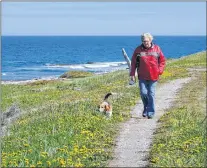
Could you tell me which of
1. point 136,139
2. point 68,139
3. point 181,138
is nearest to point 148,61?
point 136,139

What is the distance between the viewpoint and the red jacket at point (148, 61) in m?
13.6

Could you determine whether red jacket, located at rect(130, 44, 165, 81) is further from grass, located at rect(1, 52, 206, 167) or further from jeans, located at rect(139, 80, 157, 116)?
grass, located at rect(1, 52, 206, 167)

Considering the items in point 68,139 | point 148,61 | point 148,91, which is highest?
point 148,61

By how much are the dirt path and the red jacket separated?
1304mm

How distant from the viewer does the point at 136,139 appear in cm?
1199

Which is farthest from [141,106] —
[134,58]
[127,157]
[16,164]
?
[16,164]

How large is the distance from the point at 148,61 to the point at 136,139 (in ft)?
8.47

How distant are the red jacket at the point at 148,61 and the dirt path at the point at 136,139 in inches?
51.4

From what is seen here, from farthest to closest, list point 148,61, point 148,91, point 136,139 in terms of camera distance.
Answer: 1. point 148,91
2. point 148,61
3. point 136,139

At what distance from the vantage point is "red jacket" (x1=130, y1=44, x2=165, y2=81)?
13.6 metres

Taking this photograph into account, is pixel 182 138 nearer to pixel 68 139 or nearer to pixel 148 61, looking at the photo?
pixel 68 139

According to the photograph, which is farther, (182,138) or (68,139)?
(68,139)

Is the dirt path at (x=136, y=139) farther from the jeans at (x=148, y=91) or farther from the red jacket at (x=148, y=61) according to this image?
the red jacket at (x=148, y=61)

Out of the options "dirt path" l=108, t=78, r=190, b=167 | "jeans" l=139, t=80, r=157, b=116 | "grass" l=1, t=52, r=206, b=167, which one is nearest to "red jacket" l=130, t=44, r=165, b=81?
"jeans" l=139, t=80, r=157, b=116
